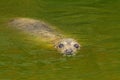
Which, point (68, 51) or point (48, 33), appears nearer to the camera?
point (68, 51)

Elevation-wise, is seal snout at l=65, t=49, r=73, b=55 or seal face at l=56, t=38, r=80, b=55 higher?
seal face at l=56, t=38, r=80, b=55

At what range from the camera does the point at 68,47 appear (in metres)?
12.0

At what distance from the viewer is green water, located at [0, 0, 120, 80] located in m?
10.7

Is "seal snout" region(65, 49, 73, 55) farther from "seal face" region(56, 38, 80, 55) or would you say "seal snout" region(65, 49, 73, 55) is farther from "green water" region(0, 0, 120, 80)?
"green water" region(0, 0, 120, 80)

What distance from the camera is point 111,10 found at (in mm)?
16812

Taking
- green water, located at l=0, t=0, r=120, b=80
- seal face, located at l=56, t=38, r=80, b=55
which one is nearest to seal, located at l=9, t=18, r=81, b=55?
seal face, located at l=56, t=38, r=80, b=55

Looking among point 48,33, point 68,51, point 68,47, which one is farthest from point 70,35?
point 68,51

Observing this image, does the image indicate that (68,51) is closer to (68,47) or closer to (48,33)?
(68,47)

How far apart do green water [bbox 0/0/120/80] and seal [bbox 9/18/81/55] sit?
0.75ft

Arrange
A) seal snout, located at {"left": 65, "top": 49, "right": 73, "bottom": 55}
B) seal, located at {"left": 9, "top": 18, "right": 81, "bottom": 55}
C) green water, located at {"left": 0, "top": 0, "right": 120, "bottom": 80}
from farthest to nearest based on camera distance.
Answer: seal, located at {"left": 9, "top": 18, "right": 81, "bottom": 55} < seal snout, located at {"left": 65, "top": 49, "right": 73, "bottom": 55} < green water, located at {"left": 0, "top": 0, "right": 120, "bottom": 80}

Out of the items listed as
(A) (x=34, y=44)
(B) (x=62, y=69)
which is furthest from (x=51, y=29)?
(B) (x=62, y=69)

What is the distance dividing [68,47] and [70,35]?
1881 mm

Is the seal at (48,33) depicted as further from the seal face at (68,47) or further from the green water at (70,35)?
the green water at (70,35)

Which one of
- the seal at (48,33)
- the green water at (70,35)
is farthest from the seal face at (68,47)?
the green water at (70,35)
